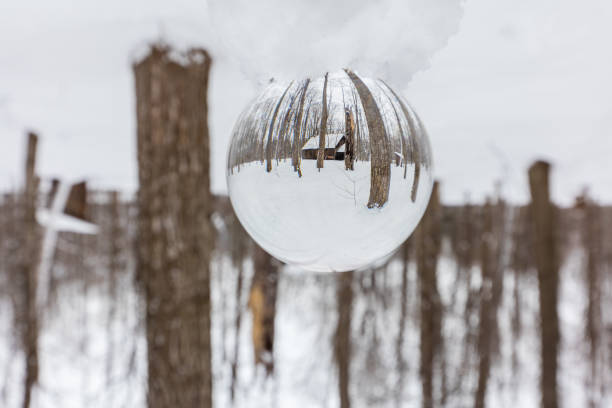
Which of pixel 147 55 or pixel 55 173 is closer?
pixel 147 55

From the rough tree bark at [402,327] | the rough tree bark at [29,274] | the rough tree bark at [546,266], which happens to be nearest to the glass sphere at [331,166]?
the rough tree bark at [546,266]

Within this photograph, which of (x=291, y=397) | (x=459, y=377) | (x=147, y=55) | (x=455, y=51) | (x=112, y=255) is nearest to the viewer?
(x=455, y=51)

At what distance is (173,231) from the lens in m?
1.95

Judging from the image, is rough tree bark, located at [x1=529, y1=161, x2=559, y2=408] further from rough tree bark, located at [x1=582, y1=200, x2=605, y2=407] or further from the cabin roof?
the cabin roof

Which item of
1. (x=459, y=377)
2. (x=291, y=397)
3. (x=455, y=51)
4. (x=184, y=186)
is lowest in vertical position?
(x=291, y=397)

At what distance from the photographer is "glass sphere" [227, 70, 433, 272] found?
46 centimetres

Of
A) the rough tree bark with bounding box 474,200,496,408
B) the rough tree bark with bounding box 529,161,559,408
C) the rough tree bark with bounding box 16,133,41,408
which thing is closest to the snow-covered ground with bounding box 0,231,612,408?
the rough tree bark with bounding box 474,200,496,408

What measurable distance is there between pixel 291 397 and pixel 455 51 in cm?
→ 581

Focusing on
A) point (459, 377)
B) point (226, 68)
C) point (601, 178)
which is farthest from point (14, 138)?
point (459, 377)

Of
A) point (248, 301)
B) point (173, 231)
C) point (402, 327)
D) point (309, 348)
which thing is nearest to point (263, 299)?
point (248, 301)

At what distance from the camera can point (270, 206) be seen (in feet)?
1.56

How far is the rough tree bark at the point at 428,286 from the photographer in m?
4.20

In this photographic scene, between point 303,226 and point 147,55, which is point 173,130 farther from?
point 303,226

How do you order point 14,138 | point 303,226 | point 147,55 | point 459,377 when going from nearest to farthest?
1. point 303,226
2. point 147,55
3. point 14,138
4. point 459,377
